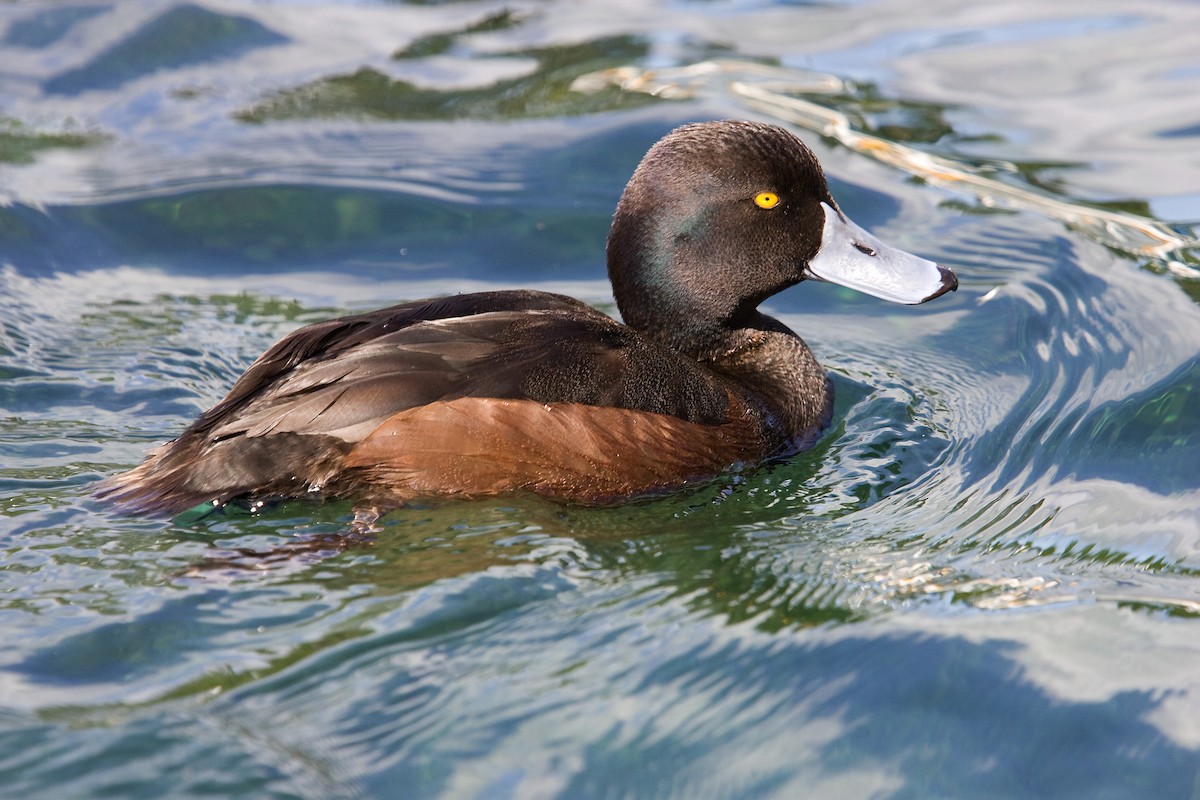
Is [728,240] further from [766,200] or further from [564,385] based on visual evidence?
[564,385]

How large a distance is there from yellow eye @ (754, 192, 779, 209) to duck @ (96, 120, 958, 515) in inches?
1.2

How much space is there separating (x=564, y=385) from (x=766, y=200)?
4.05 ft

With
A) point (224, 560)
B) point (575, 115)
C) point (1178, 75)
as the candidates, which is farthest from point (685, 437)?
point (1178, 75)

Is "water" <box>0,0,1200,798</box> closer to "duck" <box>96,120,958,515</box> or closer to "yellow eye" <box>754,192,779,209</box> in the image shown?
"duck" <box>96,120,958,515</box>

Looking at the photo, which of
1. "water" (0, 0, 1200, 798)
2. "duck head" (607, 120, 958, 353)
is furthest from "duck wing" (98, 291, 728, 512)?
"duck head" (607, 120, 958, 353)

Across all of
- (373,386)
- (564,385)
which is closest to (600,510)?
(564,385)

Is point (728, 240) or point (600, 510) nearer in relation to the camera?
point (600, 510)

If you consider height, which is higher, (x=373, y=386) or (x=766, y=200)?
(x=766, y=200)

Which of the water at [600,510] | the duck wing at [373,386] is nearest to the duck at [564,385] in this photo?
the duck wing at [373,386]

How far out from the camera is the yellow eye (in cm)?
516

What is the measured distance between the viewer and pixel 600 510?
4.61 m

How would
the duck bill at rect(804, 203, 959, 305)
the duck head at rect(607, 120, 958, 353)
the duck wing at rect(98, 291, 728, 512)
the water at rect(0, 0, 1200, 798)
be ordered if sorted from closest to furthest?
the water at rect(0, 0, 1200, 798)
the duck wing at rect(98, 291, 728, 512)
the duck head at rect(607, 120, 958, 353)
the duck bill at rect(804, 203, 959, 305)

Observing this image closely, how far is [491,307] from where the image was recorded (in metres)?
4.81

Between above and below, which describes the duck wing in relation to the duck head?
below
